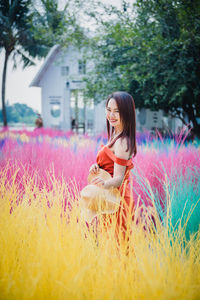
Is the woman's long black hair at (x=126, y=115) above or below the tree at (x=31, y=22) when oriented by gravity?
below

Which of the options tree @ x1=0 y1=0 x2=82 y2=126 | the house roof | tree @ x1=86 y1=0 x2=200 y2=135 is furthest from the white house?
tree @ x1=86 y1=0 x2=200 y2=135

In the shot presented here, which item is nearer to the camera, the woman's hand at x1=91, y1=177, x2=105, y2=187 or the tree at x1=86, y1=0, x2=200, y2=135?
the woman's hand at x1=91, y1=177, x2=105, y2=187

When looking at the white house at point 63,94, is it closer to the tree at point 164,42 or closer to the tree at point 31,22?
the tree at point 31,22

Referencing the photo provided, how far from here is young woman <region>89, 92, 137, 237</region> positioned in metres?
1.42

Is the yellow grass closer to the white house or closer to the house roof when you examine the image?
the white house

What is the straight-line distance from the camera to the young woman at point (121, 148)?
1.42 metres

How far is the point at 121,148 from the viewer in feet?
4.68

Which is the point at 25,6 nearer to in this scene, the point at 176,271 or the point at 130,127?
the point at 130,127

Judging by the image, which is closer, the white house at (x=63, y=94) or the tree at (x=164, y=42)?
the tree at (x=164, y=42)

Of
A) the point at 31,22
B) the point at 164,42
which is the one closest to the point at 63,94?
the point at 31,22

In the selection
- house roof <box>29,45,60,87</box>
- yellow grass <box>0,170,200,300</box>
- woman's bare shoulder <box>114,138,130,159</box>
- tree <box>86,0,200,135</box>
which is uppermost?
house roof <box>29,45,60,87</box>

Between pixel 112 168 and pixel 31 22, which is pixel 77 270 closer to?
pixel 112 168

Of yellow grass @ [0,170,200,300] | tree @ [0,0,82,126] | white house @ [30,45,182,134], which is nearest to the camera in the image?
yellow grass @ [0,170,200,300]

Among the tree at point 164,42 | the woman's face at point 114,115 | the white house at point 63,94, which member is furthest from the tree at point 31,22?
the white house at point 63,94
